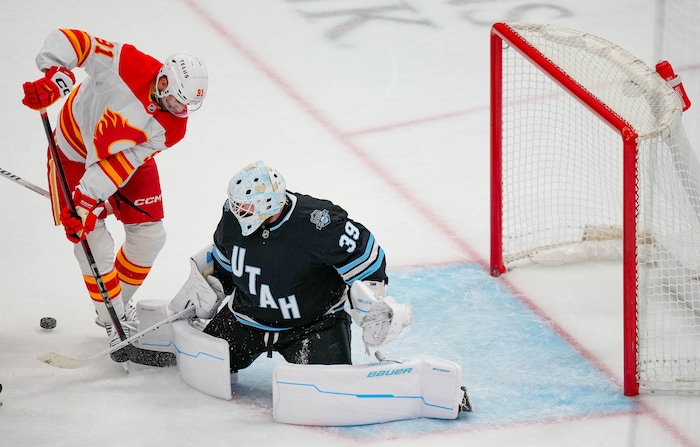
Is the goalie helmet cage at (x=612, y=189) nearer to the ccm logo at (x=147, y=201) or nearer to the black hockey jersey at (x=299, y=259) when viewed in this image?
the black hockey jersey at (x=299, y=259)

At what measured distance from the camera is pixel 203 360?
3.71 metres

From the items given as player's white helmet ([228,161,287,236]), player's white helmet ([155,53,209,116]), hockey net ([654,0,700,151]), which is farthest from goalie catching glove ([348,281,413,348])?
hockey net ([654,0,700,151])

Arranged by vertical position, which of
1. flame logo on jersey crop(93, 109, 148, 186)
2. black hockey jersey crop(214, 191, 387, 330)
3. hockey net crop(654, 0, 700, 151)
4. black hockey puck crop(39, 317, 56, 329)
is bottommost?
black hockey puck crop(39, 317, 56, 329)

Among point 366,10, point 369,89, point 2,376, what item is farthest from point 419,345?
point 366,10

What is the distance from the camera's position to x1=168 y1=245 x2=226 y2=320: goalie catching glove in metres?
3.79

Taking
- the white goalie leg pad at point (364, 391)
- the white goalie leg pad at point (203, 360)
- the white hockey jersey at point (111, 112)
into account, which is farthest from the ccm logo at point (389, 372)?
the white hockey jersey at point (111, 112)

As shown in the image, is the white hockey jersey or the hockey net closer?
the white hockey jersey

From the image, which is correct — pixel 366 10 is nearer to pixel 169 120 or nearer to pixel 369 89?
pixel 369 89

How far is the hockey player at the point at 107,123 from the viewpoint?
145 inches

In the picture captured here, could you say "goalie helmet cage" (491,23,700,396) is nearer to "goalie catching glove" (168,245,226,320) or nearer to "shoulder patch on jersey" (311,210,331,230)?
"shoulder patch on jersey" (311,210,331,230)

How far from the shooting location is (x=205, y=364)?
12.1 ft

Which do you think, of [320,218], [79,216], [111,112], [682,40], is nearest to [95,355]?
[79,216]

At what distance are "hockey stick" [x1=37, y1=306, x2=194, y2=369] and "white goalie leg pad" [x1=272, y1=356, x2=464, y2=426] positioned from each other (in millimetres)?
455

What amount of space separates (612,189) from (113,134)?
1.89m
